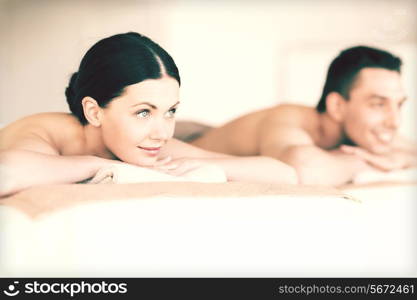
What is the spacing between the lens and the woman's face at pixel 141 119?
3.31 feet

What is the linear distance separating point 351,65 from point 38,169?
3.54 ft

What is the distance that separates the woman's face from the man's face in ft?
2.48

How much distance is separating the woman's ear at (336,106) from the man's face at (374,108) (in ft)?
0.04

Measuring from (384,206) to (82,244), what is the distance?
0.57 m

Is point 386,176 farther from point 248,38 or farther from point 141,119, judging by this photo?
point 248,38

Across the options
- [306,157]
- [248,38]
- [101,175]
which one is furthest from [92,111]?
[248,38]

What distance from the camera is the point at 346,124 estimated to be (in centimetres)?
166

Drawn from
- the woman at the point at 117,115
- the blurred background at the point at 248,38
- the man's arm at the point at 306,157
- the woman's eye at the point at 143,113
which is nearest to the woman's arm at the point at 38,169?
the woman at the point at 117,115

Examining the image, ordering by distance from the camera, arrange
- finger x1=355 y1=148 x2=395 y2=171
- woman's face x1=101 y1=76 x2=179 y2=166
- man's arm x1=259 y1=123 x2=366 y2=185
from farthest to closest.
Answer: finger x1=355 y1=148 x2=395 y2=171 → man's arm x1=259 y1=123 x2=366 y2=185 → woman's face x1=101 y1=76 x2=179 y2=166

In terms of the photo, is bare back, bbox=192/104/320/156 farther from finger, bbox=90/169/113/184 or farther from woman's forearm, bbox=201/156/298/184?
finger, bbox=90/169/113/184

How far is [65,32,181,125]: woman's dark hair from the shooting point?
1.01 metres

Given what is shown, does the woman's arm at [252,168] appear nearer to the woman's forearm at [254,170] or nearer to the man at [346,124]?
the woman's forearm at [254,170]

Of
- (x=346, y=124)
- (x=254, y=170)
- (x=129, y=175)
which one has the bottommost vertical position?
(x=129, y=175)

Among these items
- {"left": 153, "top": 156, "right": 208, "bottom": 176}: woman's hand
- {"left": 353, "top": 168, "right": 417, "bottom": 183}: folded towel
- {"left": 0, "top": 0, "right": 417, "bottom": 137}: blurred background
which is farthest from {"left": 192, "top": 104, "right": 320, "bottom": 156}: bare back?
{"left": 0, "top": 0, "right": 417, "bottom": 137}: blurred background
